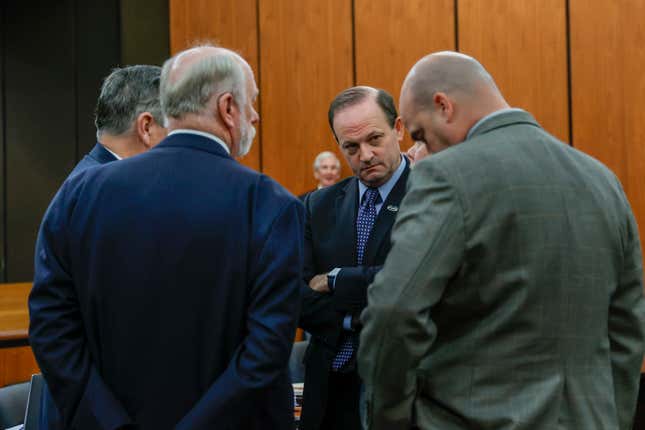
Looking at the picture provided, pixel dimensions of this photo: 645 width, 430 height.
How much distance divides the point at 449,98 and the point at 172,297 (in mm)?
713

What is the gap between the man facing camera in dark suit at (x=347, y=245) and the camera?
6.76 ft

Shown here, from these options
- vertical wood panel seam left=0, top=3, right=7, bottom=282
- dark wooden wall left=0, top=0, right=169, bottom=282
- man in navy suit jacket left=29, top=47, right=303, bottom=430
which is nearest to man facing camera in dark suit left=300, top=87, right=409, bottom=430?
man in navy suit jacket left=29, top=47, right=303, bottom=430

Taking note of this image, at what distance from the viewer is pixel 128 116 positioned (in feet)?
6.48

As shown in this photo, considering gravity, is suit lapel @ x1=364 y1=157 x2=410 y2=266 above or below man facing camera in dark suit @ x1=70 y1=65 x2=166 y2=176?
below

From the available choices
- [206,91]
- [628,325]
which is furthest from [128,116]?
[628,325]

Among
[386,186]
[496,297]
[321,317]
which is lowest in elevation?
[321,317]

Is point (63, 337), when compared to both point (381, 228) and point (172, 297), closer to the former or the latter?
point (172, 297)

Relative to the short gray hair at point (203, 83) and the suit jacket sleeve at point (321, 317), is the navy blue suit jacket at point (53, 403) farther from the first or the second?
the suit jacket sleeve at point (321, 317)

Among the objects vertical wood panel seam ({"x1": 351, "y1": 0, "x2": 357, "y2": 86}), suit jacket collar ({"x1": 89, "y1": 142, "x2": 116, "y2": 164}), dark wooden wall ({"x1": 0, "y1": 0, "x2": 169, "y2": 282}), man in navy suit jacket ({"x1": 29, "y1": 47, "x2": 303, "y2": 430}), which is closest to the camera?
man in navy suit jacket ({"x1": 29, "y1": 47, "x2": 303, "y2": 430})

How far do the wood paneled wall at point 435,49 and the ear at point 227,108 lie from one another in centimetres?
483

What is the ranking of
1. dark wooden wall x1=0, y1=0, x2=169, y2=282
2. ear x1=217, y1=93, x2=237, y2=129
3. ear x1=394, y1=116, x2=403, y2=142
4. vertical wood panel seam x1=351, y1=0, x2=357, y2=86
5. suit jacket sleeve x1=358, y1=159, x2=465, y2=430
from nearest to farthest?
suit jacket sleeve x1=358, y1=159, x2=465, y2=430, ear x1=217, y1=93, x2=237, y2=129, ear x1=394, y1=116, x2=403, y2=142, vertical wood panel seam x1=351, y1=0, x2=357, y2=86, dark wooden wall x1=0, y1=0, x2=169, y2=282

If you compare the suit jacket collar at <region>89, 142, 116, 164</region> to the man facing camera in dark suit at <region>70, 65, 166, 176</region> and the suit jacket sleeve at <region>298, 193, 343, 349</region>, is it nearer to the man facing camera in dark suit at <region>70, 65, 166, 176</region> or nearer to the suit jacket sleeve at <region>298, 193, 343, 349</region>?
the man facing camera in dark suit at <region>70, 65, 166, 176</region>

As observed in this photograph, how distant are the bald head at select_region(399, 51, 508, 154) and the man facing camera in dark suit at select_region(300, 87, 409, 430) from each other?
609mm

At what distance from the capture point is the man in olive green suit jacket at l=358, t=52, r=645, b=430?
4.45ft
